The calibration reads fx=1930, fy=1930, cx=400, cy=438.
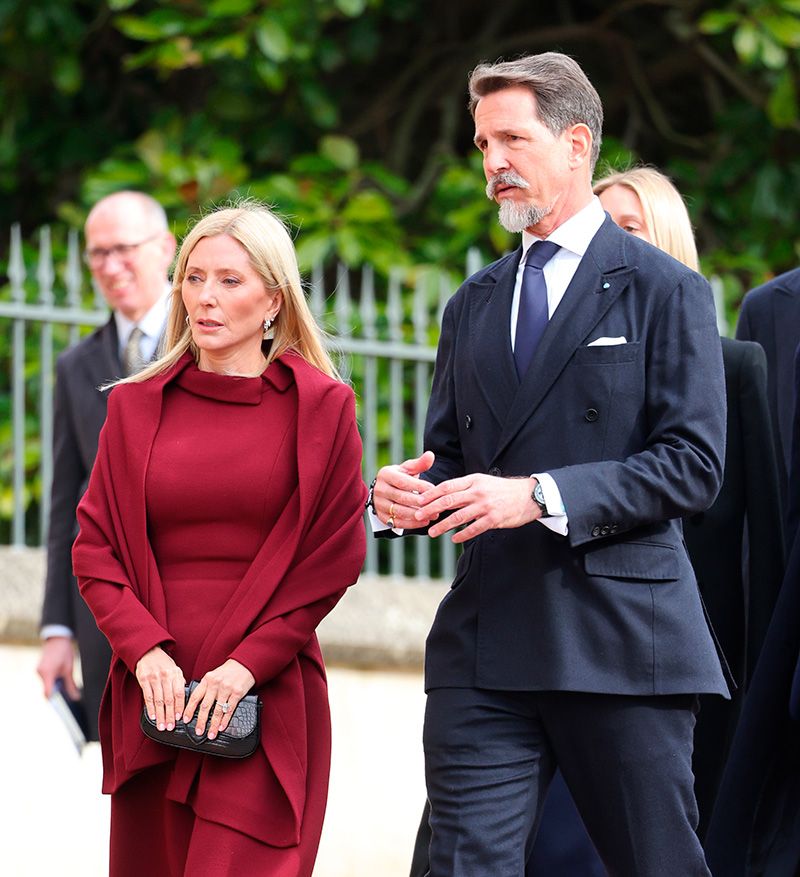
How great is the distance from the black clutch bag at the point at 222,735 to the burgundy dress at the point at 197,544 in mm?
131

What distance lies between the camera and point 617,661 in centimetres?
360

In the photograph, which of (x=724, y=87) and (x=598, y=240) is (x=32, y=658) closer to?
(x=598, y=240)

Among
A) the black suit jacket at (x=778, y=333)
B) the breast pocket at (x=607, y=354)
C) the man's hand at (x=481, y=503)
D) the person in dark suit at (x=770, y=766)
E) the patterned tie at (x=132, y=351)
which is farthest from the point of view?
the patterned tie at (x=132, y=351)

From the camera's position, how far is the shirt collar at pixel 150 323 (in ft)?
18.0

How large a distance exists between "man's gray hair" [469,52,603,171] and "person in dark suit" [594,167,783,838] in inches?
25.7

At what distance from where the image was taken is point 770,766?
167 inches

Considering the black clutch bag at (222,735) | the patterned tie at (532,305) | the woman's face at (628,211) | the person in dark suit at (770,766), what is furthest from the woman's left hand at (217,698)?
A: the woman's face at (628,211)

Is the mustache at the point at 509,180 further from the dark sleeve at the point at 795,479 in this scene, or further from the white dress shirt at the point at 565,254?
the dark sleeve at the point at 795,479

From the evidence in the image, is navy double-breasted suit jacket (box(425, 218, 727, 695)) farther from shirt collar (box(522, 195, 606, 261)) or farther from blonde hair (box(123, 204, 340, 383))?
blonde hair (box(123, 204, 340, 383))

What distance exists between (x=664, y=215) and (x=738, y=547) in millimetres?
816

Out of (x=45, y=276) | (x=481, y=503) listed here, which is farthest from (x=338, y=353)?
(x=481, y=503)

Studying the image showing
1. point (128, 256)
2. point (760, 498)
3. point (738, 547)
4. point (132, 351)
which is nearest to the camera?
point (760, 498)

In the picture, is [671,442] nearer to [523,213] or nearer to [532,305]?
[532,305]

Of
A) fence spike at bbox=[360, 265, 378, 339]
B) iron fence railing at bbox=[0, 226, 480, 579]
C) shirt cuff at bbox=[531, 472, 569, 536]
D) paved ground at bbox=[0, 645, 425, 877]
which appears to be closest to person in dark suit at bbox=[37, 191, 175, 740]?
paved ground at bbox=[0, 645, 425, 877]
